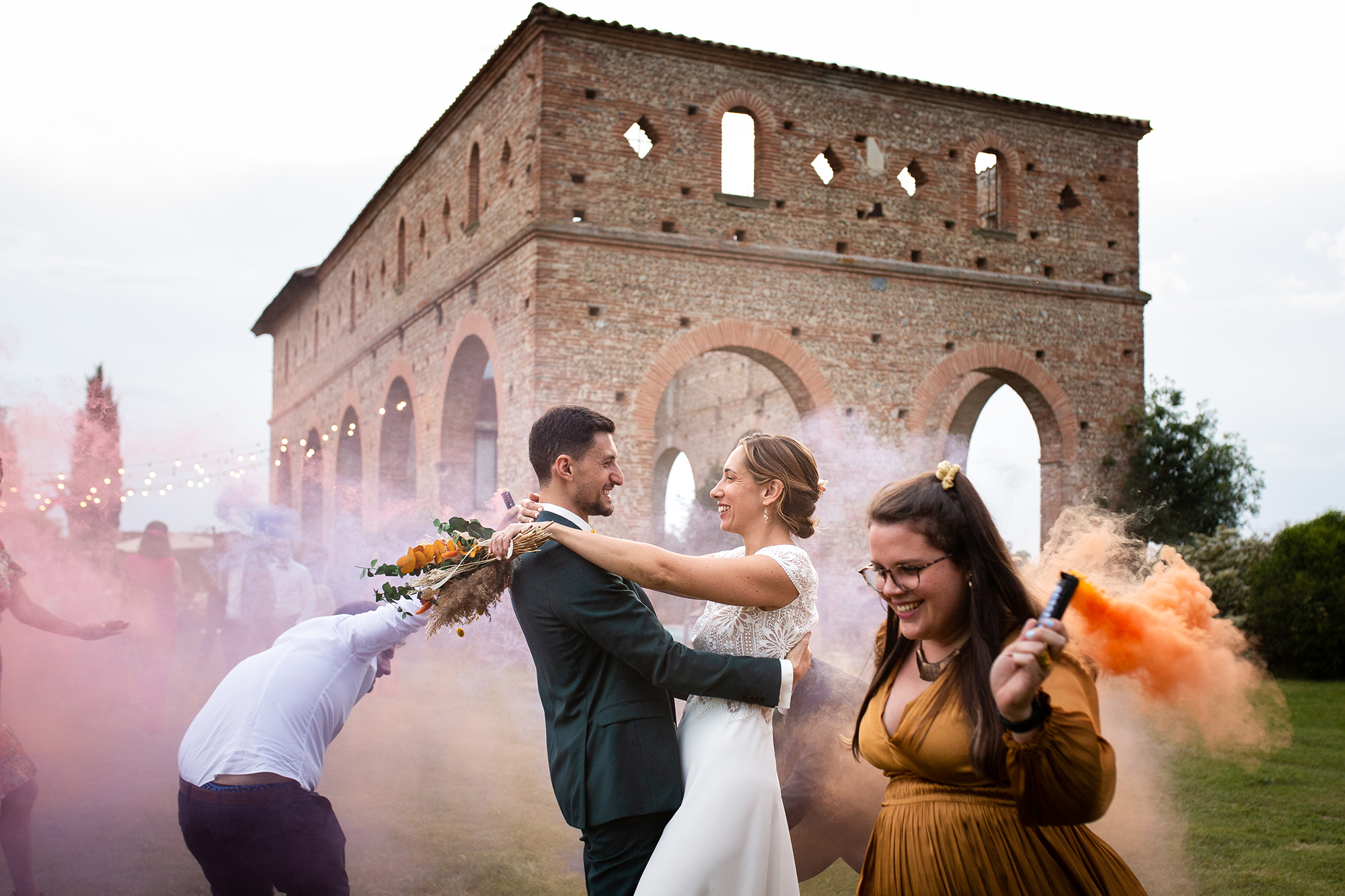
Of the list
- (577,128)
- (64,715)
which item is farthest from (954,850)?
(577,128)

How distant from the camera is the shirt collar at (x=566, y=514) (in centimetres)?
279

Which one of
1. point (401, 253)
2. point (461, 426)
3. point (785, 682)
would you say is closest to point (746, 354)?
point (461, 426)

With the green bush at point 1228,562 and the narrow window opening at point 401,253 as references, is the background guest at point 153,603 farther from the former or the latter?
the green bush at point 1228,562

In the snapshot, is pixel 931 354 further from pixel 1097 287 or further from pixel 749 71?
pixel 749 71

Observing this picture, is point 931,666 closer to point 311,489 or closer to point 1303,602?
point 1303,602

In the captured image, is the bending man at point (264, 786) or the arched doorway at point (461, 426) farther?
the arched doorway at point (461, 426)

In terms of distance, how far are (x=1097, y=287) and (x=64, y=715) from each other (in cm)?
1463

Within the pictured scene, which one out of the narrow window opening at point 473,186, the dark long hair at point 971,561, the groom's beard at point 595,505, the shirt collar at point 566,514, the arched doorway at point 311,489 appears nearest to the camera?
the dark long hair at point 971,561

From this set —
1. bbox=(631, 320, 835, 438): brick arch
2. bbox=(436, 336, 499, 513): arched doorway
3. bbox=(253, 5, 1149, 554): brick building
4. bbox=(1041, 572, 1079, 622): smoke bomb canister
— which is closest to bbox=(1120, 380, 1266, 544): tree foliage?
bbox=(253, 5, 1149, 554): brick building

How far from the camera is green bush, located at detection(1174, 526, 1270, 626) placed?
1315 centimetres

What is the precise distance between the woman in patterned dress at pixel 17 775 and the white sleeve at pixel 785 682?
311 cm

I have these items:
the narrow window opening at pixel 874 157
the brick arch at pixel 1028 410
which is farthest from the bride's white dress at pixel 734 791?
the narrow window opening at pixel 874 157

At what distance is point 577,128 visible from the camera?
12.8m

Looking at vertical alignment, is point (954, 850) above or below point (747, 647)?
below
